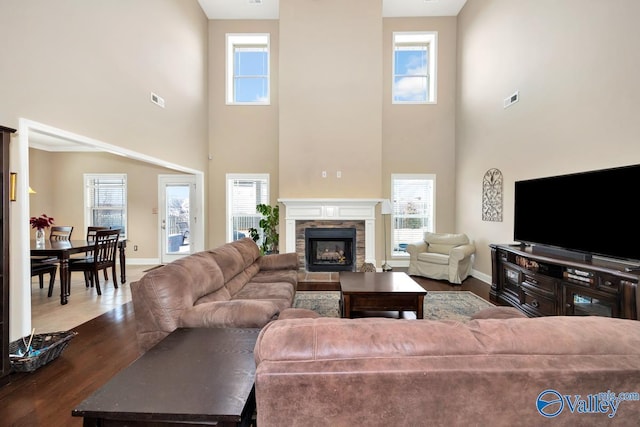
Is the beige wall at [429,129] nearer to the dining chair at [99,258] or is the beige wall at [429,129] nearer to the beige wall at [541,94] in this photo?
the beige wall at [541,94]

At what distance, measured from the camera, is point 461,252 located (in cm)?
505

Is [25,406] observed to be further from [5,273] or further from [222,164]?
[222,164]

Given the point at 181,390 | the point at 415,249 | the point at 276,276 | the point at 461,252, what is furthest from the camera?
the point at 415,249

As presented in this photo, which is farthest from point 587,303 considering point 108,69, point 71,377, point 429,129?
point 108,69

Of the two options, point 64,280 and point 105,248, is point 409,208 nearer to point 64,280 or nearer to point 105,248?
point 105,248

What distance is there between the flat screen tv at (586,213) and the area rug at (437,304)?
109 centimetres

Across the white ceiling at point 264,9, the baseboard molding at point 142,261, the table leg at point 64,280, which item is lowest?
the baseboard molding at point 142,261

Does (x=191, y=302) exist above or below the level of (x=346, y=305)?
above

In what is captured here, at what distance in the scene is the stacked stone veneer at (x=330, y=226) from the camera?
6.03 metres

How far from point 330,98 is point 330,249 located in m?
3.08

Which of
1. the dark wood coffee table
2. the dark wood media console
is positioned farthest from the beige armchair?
the dark wood coffee table

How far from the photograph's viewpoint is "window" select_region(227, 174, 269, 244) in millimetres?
6805

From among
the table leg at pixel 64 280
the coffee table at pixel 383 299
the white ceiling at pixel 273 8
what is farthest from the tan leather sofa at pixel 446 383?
the white ceiling at pixel 273 8

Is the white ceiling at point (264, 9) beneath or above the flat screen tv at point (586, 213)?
above
